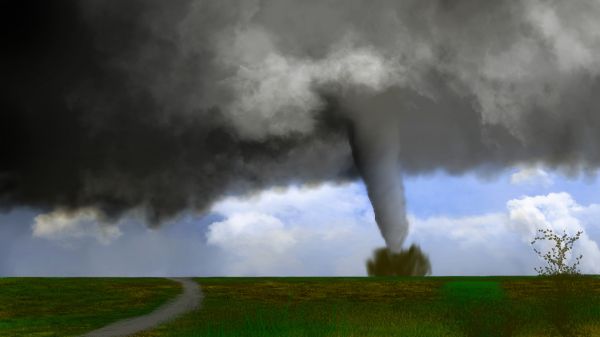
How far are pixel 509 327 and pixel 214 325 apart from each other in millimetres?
12105

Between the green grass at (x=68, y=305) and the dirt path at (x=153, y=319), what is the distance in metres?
0.90

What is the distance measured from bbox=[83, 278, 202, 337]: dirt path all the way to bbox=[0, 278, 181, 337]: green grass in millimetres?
903

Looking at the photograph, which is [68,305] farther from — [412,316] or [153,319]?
[412,316]

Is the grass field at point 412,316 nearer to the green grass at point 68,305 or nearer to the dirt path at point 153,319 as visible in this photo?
the dirt path at point 153,319

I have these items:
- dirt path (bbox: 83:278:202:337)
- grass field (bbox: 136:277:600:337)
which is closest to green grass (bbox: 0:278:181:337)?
dirt path (bbox: 83:278:202:337)

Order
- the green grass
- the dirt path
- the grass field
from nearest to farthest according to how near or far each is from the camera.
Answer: the grass field
the dirt path
the green grass

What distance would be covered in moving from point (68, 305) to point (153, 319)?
48.7ft

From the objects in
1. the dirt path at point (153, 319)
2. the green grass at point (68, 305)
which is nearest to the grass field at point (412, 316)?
the dirt path at point (153, 319)

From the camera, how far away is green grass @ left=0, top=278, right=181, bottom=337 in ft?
102

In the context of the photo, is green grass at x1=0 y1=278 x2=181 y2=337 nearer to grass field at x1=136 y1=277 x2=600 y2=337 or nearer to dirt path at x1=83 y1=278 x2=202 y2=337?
dirt path at x1=83 y1=278 x2=202 y2=337

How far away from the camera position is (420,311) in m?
37.3

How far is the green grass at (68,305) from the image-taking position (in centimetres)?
3109

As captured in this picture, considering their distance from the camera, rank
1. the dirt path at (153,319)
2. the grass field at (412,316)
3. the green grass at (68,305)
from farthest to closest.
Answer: the green grass at (68,305) < the dirt path at (153,319) < the grass field at (412,316)

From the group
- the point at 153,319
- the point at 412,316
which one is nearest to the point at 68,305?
the point at 153,319
